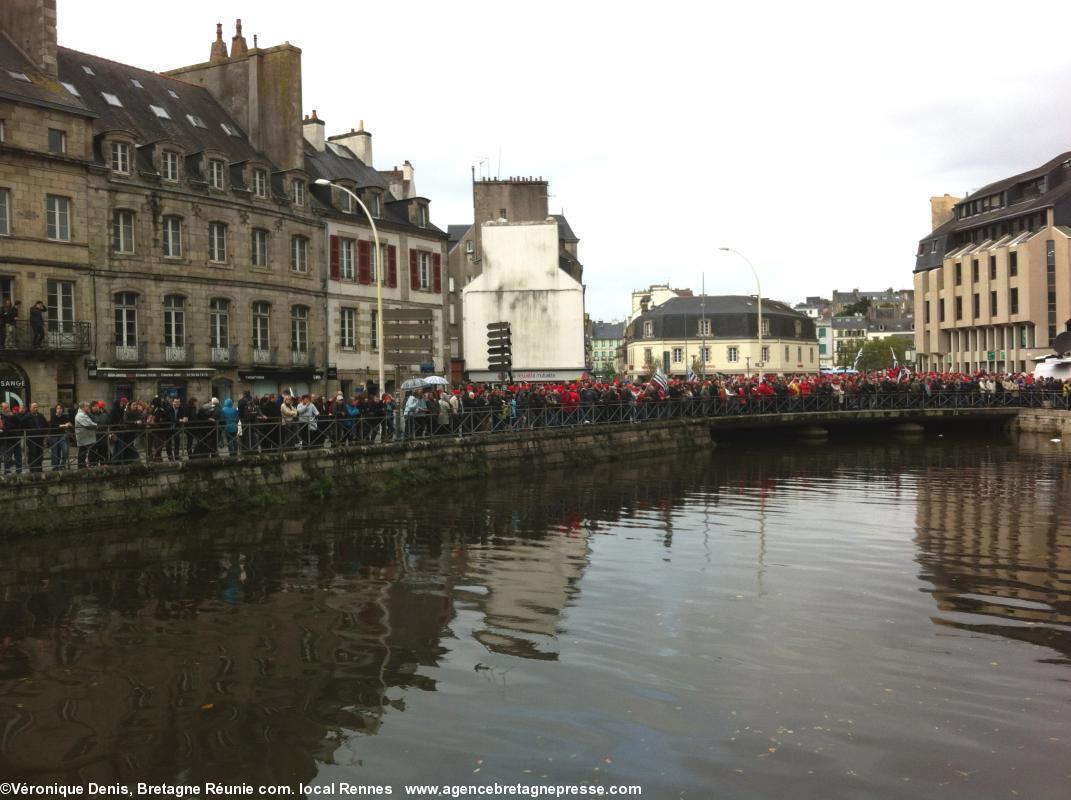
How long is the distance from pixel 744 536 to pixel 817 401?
26247 mm

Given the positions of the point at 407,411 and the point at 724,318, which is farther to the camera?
the point at 724,318

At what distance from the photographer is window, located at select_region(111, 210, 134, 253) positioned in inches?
1206

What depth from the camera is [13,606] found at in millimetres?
11617

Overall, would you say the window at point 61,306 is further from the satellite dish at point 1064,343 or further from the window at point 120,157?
the satellite dish at point 1064,343

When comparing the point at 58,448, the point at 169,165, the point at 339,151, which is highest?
the point at 339,151

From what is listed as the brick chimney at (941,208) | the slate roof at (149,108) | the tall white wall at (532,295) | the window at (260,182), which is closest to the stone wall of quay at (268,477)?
the window at (260,182)

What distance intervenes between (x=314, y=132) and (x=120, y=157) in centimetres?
1276

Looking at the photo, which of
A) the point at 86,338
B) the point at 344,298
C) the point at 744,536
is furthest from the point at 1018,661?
the point at 344,298

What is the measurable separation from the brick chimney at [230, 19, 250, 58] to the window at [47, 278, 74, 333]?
1437cm

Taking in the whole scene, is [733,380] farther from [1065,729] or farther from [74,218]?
[1065,729]

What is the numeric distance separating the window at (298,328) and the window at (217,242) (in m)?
3.58

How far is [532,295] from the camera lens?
49.6 m

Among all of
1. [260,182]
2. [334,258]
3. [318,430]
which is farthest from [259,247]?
[318,430]

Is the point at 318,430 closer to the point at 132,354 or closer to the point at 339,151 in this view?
the point at 132,354
